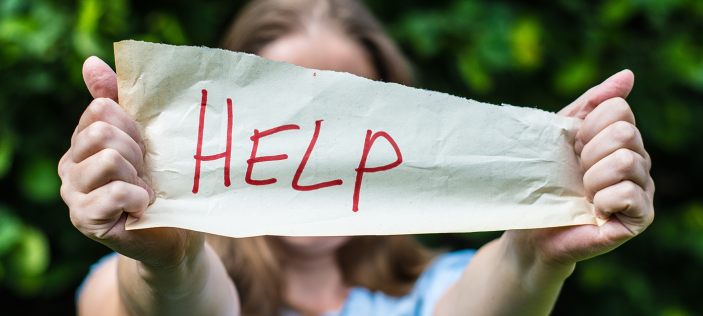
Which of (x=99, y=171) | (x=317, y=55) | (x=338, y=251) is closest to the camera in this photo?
(x=99, y=171)

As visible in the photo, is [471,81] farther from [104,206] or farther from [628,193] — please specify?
[104,206]

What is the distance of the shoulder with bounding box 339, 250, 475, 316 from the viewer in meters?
0.75

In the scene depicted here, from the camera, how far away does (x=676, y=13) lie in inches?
42.6

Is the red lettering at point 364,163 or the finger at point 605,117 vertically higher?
the finger at point 605,117

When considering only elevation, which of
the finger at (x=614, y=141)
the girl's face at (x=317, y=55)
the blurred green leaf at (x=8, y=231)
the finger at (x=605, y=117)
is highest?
the girl's face at (x=317, y=55)

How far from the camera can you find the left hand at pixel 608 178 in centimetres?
38

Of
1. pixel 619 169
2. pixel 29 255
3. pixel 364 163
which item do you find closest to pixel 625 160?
pixel 619 169

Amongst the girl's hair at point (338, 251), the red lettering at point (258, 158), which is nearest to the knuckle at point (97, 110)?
the red lettering at point (258, 158)

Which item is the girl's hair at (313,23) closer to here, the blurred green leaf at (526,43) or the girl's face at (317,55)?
the girl's face at (317,55)

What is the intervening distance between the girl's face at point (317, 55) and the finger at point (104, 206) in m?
0.43

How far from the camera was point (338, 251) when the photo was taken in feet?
3.09


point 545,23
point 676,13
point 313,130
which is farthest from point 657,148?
point 313,130

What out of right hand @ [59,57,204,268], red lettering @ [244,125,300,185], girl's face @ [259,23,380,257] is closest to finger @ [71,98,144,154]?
right hand @ [59,57,204,268]

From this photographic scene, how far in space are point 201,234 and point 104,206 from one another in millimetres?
105
